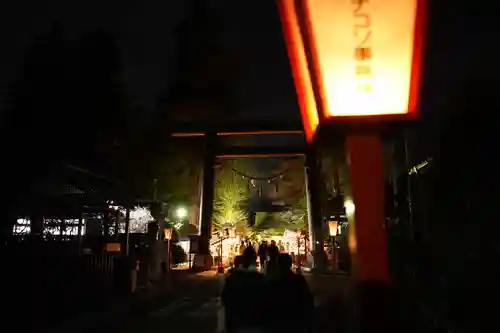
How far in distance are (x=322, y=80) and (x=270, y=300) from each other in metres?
2.47

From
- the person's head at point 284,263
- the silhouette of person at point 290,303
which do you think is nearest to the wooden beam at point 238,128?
the person's head at point 284,263

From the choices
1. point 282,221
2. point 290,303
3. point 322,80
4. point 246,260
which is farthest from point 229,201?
point 322,80

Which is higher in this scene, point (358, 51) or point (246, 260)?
point (358, 51)

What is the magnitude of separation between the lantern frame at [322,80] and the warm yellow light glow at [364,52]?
0.04m

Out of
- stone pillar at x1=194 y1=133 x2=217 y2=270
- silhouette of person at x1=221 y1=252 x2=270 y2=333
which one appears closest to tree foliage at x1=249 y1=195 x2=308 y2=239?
stone pillar at x1=194 y1=133 x2=217 y2=270

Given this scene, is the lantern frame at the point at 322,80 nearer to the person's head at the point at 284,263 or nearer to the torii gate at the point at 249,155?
the person's head at the point at 284,263

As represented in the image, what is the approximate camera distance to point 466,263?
8.25 meters

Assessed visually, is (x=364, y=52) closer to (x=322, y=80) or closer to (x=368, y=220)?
(x=322, y=80)

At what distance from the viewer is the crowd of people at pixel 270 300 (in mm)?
4801

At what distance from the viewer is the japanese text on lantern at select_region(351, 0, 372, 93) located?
3.69 meters

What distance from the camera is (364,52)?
12.4 ft

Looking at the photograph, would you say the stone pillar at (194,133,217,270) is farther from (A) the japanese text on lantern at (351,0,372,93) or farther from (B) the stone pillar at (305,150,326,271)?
(A) the japanese text on lantern at (351,0,372,93)

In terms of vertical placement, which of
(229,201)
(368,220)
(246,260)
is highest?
(229,201)

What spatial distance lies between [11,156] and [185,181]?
15199 mm
